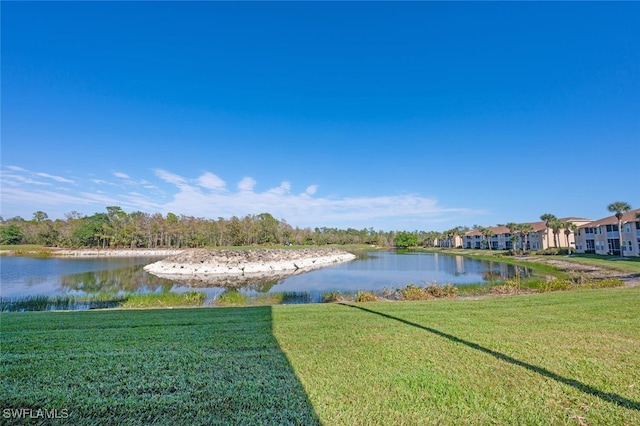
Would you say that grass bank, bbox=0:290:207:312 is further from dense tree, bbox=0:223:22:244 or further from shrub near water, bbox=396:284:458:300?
dense tree, bbox=0:223:22:244

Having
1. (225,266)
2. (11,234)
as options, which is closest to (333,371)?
(225,266)

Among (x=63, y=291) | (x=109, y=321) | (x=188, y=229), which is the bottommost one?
(x=63, y=291)

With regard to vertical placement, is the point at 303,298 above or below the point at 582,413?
below

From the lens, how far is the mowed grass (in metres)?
2.51

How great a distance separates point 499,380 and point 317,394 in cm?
187

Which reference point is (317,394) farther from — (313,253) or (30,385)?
(313,253)

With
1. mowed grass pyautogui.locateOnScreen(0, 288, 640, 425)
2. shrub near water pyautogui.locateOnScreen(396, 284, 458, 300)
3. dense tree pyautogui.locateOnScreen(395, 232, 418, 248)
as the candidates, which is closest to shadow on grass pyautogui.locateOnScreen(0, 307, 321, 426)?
mowed grass pyautogui.locateOnScreen(0, 288, 640, 425)

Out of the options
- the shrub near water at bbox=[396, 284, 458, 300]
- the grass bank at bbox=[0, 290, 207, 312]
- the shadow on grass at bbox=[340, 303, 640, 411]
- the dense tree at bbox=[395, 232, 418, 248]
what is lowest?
the grass bank at bbox=[0, 290, 207, 312]

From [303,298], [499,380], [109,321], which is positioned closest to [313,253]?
[303,298]

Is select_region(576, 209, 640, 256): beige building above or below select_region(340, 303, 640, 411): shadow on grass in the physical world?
above

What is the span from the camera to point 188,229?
2660 inches

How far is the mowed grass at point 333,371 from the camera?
2512 millimetres

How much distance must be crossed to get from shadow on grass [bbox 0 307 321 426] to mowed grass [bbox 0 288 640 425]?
2 centimetres

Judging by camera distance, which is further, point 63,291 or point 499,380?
point 63,291
